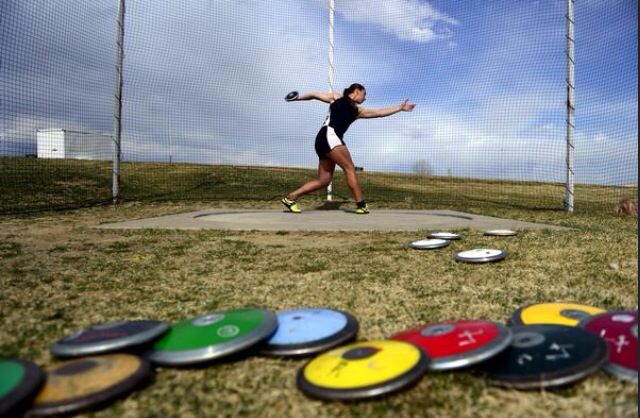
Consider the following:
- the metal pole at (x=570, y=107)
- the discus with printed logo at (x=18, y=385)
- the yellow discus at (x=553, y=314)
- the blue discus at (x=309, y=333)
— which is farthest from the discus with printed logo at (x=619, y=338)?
the metal pole at (x=570, y=107)

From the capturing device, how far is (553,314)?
A: 7.09 ft

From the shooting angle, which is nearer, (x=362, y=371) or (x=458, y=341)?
(x=362, y=371)

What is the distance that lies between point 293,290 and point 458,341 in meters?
1.36

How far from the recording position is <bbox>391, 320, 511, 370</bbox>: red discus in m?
1.62

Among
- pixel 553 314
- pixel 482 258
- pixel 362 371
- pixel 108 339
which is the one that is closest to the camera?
pixel 362 371

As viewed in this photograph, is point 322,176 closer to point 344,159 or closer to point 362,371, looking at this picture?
point 344,159

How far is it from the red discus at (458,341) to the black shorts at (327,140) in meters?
5.47

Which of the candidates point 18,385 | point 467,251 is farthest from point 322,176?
point 18,385

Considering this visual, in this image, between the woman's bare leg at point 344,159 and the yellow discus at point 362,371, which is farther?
the woman's bare leg at point 344,159

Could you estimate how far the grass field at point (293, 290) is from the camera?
Result: 1.50 meters

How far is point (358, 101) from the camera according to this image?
7.34 m

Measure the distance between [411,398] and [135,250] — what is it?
3.52 metres

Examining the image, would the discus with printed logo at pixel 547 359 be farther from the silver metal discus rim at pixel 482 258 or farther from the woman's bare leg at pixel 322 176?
the woman's bare leg at pixel 322 176

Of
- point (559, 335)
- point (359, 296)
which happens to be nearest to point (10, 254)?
point (359, 296)
